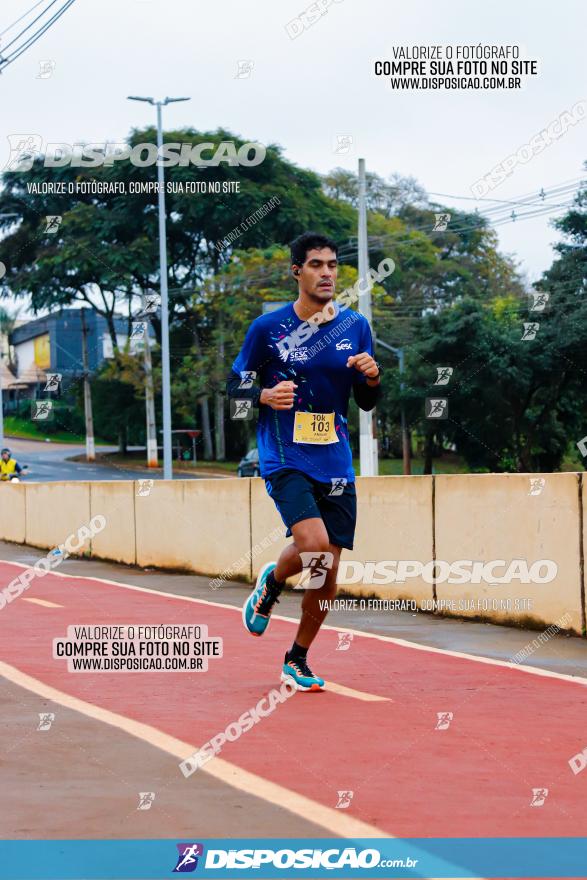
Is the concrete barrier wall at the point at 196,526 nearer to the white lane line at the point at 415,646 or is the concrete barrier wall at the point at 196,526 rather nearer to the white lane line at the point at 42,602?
the white lane line at the point at 415,646

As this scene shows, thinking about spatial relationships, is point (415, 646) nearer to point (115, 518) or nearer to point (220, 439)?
point (115, 518)

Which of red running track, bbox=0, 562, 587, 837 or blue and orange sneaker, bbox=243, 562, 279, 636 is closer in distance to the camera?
red running track, bbox=0, 562, 587, 837

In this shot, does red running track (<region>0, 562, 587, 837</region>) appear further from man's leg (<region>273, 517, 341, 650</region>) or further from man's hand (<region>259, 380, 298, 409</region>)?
man's hand (<region>259, 380, 298, 409</region>)

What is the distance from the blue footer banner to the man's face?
334 centimetres

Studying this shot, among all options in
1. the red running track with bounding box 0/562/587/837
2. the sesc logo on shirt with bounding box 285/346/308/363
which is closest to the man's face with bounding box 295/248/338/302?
the sesc logo on shirt with bounding box 285/346/308/363

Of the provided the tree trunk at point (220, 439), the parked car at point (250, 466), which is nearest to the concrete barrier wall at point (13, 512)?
the parked car at point (250, 466)

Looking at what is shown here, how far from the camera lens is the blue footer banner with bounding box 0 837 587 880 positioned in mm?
3875

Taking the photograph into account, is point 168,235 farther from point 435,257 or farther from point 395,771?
point 395,771

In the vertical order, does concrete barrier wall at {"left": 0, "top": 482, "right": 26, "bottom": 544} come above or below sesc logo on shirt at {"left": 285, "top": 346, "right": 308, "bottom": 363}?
below

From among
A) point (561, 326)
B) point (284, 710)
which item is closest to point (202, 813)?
point (284, 710)

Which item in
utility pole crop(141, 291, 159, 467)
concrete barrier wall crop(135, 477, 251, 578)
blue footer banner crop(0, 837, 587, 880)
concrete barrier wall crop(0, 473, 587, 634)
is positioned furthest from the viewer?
utility pole crop(141, 291, 159, 467)

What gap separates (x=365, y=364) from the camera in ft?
22.8

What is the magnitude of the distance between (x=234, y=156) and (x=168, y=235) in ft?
13.8

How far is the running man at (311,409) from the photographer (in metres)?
7.02
